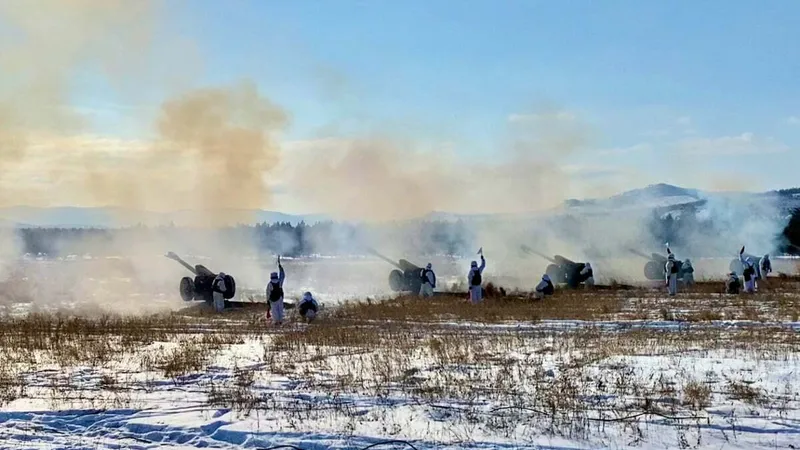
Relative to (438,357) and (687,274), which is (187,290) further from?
(687,274)

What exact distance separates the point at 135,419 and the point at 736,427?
791 cm

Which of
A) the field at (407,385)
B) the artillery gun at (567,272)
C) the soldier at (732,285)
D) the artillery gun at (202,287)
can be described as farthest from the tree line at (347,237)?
the field at (407,385)

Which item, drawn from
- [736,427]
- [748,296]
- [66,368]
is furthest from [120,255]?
[736,427]

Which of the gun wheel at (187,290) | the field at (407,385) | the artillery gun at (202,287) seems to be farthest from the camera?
the gun wheel at (187,290)

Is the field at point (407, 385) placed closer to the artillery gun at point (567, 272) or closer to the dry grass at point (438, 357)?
the dry grass at point (438, 357)

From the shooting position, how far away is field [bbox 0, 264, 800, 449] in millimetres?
10227

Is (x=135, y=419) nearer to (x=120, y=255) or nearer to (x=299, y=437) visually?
(x=299, y=437)

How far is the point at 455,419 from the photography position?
35.8ft

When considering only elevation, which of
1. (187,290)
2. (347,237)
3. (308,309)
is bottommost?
(308,309)

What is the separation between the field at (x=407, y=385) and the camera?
10227mm

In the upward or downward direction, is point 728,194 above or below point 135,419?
above

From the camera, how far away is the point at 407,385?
525 inches

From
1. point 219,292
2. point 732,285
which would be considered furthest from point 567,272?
point 219,292

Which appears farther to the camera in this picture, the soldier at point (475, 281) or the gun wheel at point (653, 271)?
the gun wheel at point (653, 271)
